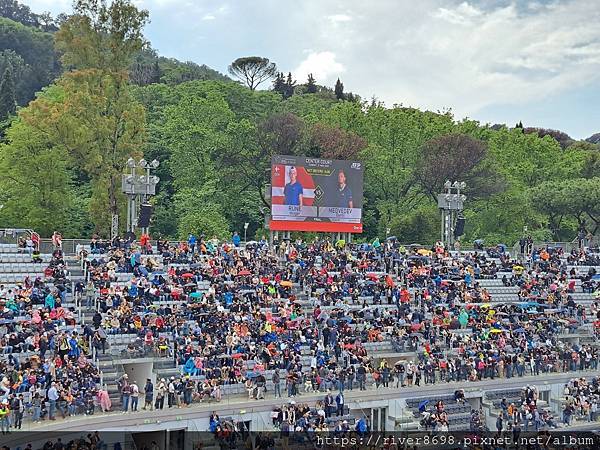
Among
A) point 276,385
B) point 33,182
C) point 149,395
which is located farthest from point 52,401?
point 33,182

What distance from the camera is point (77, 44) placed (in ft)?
151

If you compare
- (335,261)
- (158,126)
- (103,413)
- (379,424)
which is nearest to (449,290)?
(335,261)

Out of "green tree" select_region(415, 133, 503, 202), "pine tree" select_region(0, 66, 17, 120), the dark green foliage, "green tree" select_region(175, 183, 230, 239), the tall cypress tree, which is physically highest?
the dark green foliage

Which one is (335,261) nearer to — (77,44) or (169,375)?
(169,375)

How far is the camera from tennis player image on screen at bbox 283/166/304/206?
3841cm

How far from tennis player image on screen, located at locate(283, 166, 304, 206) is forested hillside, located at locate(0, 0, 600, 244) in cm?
1162

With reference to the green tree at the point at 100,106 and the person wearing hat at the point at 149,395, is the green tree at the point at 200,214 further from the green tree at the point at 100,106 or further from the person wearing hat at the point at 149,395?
the person wearing hat at the point at 149,395

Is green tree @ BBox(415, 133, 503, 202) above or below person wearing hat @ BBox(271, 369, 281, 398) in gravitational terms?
above

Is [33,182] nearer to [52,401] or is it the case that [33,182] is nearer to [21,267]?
[21,267]

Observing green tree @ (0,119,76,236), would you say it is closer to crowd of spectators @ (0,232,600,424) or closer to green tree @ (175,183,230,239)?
green tree @ (175,183,230,239)

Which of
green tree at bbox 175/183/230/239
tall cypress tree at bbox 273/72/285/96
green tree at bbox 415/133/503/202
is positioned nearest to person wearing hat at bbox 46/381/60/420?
green tree at bbox 175/183/230/239

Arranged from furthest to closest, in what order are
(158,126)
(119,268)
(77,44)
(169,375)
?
(158,126), (77,44), (119,268), (169,375)

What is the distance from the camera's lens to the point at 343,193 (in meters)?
39.9

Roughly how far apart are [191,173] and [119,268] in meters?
25.8
